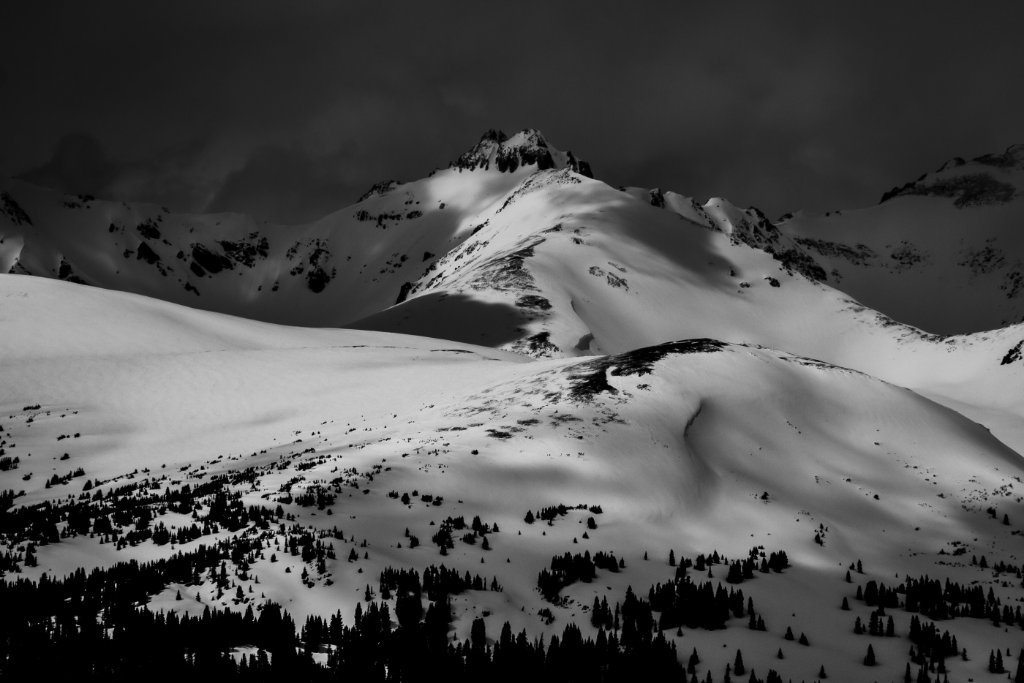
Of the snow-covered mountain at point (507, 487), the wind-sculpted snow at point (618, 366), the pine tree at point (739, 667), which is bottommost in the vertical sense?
the pine tree at point (739, 667)

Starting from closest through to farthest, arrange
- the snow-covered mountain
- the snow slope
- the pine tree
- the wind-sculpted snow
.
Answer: the pine tree → the snow-covered mountain → the snow slope → the wind-sculpted snow

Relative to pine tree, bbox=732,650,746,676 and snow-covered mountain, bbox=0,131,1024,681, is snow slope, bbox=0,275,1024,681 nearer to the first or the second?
snow-covered mountain, bbox=0,131,1024,681

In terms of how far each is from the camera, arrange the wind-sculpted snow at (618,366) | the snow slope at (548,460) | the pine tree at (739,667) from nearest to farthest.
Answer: the pine tree at (739,667) < the snow slope at (548,460) < the wind-sculpted snow at (618,366)

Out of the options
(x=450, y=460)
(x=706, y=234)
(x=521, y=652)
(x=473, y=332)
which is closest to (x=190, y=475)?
(x=450, y=460)

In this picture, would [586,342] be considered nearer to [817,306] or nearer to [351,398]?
[351,398]

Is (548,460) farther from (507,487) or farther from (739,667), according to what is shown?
(739,667)

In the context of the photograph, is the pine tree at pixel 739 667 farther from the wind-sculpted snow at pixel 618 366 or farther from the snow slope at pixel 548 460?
the wind-sculpted snow at pixel 618 366

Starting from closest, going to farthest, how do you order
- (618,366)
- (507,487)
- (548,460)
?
(507,487)
(548,460)
(618,366)

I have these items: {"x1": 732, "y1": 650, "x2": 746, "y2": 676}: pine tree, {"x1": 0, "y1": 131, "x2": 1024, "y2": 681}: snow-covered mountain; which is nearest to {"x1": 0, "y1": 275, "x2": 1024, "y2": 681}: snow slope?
{"x1": 0, "y1": 131, "x2": 1024, "y2": 681}: snow-covered mountain

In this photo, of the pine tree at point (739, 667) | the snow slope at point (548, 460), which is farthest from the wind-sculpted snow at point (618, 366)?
the pine tree at point (739, 667)

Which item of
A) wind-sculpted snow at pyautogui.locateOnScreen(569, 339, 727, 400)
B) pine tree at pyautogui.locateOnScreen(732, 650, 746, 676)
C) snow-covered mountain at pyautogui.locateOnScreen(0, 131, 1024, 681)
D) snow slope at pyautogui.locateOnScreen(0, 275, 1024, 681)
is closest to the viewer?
pine tree at pyautogui.locateOnScreen(732, 650, 746, 676)

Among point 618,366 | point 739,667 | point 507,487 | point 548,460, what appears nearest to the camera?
point 739,667

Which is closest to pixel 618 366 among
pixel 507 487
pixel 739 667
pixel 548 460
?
pixel 548 460

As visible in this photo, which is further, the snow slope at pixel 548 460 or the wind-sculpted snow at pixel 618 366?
the wind-sculpted snow at pixel 618 366
